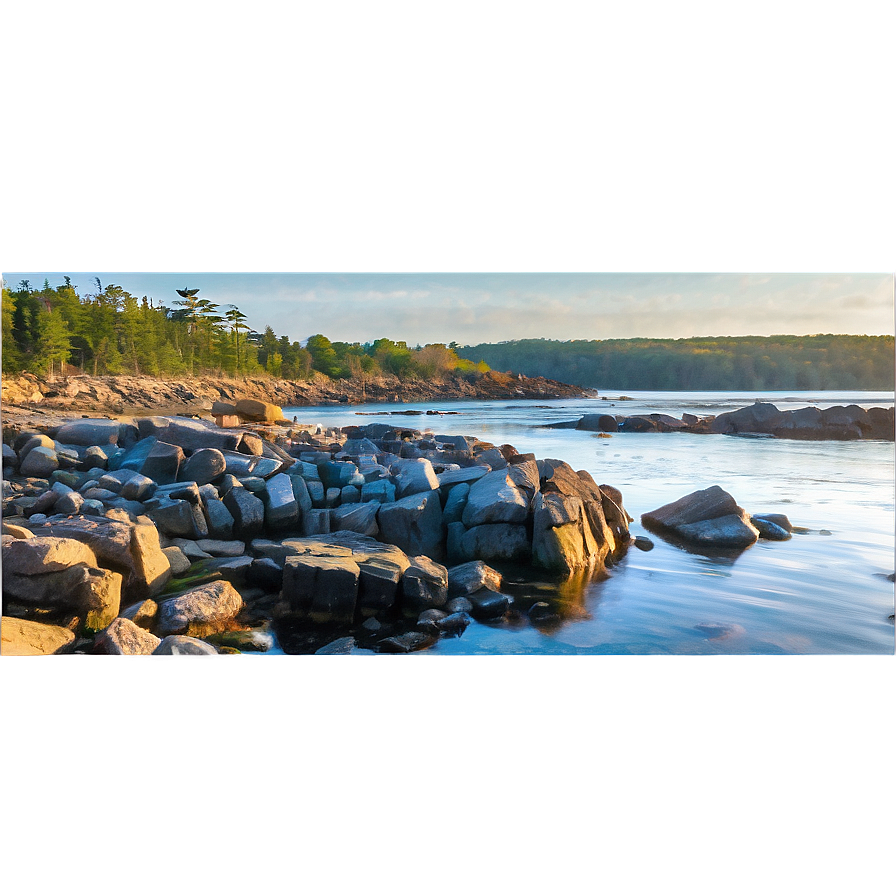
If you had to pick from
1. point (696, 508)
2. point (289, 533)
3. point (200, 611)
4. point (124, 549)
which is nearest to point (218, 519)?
point (289, 533)

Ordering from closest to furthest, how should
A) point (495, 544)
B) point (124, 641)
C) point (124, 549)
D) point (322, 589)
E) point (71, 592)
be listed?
point (124, 641) < point (71, 592) < point (322, 589) < point (124, 549) < point (495, 544)

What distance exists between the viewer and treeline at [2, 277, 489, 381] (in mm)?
3598

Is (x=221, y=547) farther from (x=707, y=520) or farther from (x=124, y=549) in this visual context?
(x=707, y=520)

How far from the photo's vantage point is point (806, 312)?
366 centimetres

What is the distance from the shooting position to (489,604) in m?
3.61

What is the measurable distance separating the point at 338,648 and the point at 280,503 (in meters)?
1.28

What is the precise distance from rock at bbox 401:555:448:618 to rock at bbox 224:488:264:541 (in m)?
1.16

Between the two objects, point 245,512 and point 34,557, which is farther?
point 245,512

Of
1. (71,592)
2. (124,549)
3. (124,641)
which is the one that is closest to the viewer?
(124,641)

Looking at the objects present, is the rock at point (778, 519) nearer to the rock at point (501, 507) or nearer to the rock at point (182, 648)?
the rock at point (501, 507)

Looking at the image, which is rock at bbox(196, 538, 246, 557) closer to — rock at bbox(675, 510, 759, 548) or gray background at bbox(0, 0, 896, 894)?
gray background at bbox(0, 0, 896, 894)
